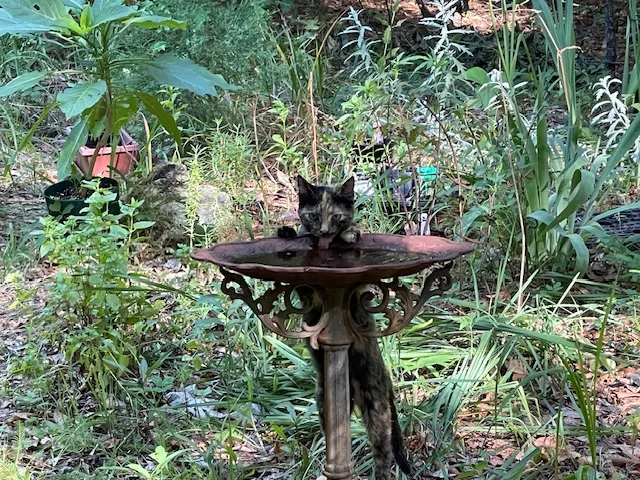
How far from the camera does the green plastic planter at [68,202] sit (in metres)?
3.91

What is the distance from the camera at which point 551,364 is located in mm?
3057

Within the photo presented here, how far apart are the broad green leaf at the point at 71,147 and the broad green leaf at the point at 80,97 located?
38 cm

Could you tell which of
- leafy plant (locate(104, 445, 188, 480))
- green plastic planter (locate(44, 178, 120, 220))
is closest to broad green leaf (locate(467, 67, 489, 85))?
green plastic planter (locate(44, 178, 120, 220))

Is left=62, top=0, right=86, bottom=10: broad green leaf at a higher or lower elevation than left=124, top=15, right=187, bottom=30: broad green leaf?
higher

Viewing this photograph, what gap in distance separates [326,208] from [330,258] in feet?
0.48

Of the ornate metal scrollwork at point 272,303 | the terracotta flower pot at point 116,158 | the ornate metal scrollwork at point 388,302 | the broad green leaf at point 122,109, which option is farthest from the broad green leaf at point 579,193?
the terracotta flower pot at point 116,158

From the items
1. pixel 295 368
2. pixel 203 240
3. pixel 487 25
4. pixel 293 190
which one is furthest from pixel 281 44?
pixel 295 368

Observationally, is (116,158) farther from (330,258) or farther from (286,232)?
(330,258)

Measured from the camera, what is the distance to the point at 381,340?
3.18m

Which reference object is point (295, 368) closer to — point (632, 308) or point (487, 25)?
point (632, 308)

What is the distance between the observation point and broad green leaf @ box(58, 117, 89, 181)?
3.50 metres

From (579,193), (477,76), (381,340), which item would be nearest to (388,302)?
(381,340)

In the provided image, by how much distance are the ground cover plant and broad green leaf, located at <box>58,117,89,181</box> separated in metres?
0.02

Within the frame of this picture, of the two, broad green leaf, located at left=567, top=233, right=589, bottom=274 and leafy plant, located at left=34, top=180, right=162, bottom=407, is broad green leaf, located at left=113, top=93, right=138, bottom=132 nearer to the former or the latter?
leafy plant, located at left=34, top=180, right=162, bottom=407
